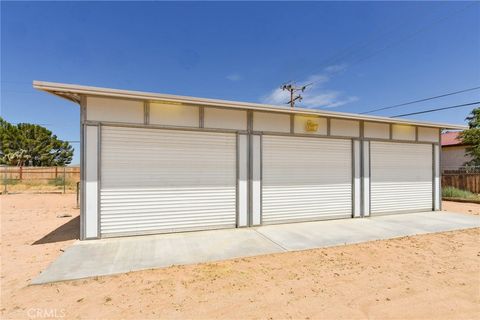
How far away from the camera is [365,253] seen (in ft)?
15.3

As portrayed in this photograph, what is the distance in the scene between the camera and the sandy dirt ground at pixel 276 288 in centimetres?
274

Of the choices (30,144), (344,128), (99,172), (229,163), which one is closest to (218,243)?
(229,163)

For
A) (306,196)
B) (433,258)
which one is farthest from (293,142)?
(433,258)

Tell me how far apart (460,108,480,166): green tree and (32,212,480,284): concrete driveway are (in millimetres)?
12703

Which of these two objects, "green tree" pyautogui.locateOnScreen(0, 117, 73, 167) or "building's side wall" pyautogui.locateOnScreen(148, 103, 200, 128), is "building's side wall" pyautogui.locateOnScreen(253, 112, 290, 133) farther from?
"green tree" pyautogui.locateOnScreen(0, 117, 73, 167)

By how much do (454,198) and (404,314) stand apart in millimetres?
12994

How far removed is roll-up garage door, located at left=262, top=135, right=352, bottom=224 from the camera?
694cm

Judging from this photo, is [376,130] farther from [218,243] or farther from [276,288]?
[276,288]

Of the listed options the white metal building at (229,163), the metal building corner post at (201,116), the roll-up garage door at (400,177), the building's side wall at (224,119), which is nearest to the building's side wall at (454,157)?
the roll-up garage door at (400,177)

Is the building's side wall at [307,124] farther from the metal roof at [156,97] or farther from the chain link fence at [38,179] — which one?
the chain link fence at [38,179]

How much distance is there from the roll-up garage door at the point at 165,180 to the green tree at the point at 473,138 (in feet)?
59.2

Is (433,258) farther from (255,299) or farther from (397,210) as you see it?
(397,210)

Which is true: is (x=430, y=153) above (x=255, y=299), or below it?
above

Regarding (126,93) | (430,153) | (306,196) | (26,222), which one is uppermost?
(126,93)
